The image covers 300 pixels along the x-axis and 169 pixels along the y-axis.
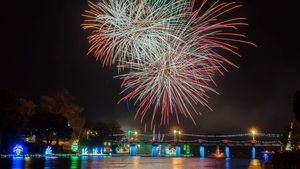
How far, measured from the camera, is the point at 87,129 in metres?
187

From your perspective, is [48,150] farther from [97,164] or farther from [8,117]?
[97,164]

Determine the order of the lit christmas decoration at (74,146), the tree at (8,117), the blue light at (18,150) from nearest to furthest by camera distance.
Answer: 1. the tree at (8,117)
2. the blue light at (18,150)
3. the lit christmas decoration at (74,146)

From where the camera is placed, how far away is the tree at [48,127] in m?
117

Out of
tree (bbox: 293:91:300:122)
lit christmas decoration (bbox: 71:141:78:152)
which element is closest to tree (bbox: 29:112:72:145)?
lit christmas decoration (bbox: 71:141:78:152)

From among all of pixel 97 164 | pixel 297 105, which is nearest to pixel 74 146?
pixel 97 164

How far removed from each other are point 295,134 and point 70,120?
70078mm

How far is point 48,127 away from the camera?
388 ft

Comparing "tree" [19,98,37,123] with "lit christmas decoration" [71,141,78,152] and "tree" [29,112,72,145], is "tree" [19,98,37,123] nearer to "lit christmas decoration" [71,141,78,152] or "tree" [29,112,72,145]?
"tree" [29,112,72,145]

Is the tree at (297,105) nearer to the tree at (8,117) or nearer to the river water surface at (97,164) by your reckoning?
the river water surface at (97,164)

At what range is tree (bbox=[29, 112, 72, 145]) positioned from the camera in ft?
385

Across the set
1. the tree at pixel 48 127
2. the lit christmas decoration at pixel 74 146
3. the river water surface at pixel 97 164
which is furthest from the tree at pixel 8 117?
the lit christmas decoration at pixel 74 146

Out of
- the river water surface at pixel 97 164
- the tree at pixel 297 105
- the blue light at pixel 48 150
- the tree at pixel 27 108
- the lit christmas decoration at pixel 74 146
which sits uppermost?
the tree at pixel 27 108

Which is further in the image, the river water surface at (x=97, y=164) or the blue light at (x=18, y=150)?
the blue light at (x=18, y=150)

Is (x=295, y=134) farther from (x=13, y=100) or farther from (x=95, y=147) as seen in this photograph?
(x=95, y=147)
